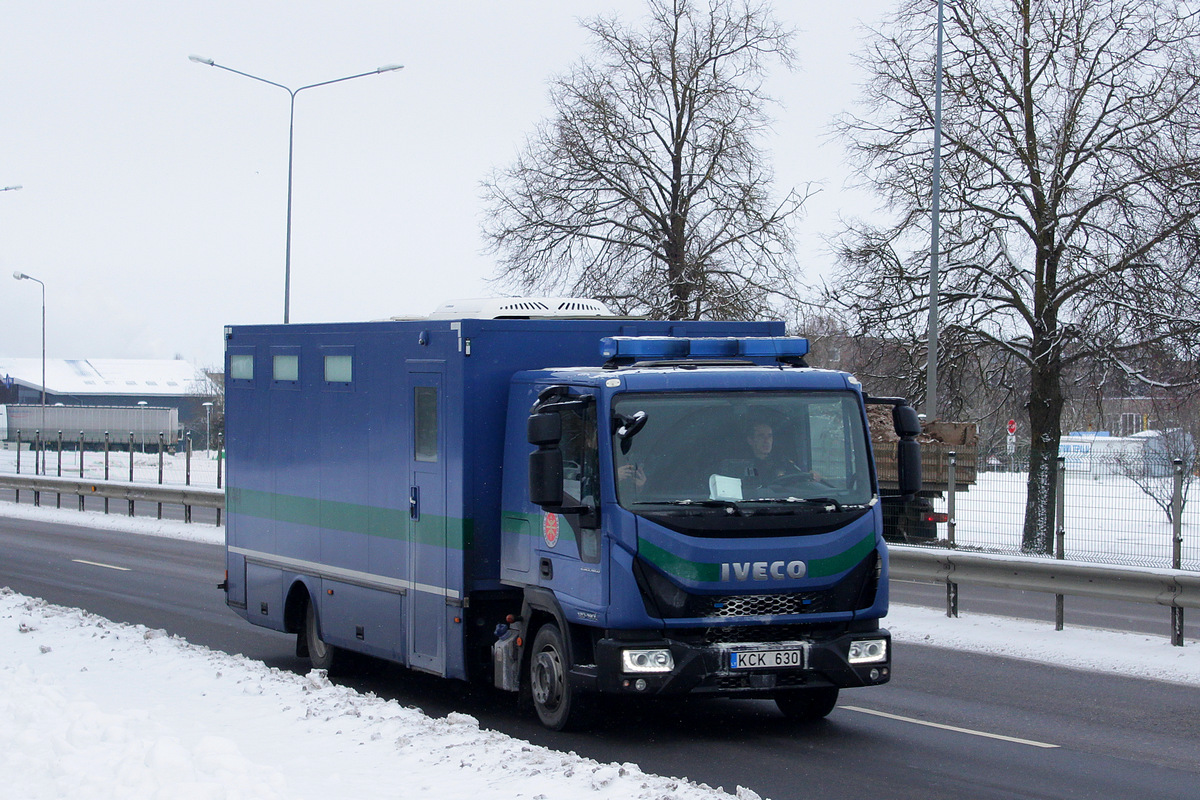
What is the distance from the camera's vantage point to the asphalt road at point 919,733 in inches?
288

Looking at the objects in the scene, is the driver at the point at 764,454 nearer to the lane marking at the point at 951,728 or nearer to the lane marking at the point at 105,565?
the lane marking at the point at 951,728

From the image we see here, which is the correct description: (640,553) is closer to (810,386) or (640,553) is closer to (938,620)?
(810,386)

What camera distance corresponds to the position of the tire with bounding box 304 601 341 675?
10.9 meters

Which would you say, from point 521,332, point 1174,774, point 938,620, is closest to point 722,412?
point 521,332

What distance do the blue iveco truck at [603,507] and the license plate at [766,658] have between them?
1 cm

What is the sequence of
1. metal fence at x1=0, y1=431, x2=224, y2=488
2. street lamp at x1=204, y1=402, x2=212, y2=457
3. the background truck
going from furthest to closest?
street lamp at x1=204, y1=402, x2=212, y2=457 < metal fence at x1=0, y1=431, x2=224, y2=488 < the background truck

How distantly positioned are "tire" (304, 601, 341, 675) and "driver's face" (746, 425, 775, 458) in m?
4.33

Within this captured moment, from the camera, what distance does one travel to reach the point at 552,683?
8453mm

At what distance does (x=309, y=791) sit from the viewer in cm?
619

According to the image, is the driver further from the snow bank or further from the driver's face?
the snow bank

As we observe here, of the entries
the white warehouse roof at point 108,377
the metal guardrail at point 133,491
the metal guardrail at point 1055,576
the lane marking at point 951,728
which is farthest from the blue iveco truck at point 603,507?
the white warehouse roof at point 108,377

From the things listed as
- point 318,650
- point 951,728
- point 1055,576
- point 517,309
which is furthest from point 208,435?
point 951,728

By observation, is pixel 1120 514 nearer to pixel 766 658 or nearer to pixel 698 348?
pixel 698 348

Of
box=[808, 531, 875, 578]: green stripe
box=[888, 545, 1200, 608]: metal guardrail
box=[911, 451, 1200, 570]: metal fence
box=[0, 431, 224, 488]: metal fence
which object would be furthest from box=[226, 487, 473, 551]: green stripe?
box=[0, 431, 224, 488]: metal fence
